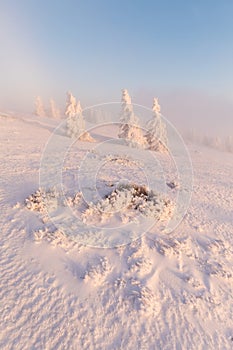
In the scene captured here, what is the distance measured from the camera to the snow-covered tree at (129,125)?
3191 centimetres

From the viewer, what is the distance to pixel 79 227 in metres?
7.70

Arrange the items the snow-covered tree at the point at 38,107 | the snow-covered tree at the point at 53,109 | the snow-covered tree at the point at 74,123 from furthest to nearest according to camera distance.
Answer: the snow-covered tree at the point at 53,109, the snow-covered tree at the point at 38,107, the snow-covered tree at the point at 74,123

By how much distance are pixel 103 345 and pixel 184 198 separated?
846 cm

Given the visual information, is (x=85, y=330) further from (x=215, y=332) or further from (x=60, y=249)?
(x=215, y=332)

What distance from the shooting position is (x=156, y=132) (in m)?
34.8

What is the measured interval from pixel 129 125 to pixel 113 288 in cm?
2889

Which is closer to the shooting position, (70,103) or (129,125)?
(129,125)

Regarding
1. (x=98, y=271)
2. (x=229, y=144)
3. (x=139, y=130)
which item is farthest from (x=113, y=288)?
(x=229, y=144)

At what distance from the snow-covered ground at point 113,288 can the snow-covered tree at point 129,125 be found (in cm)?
2446

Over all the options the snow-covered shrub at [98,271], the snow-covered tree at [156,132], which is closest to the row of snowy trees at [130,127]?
the snow-covered tree at [156,132]

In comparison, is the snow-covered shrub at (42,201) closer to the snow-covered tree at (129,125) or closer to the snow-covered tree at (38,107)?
the snow-covered tree at (129,125)

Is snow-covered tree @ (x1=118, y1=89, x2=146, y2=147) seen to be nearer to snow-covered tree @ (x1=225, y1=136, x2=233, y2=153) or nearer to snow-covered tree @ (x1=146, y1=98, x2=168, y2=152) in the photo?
snow-covered tree @ (x1=146, y1=98, x2=168, y2=152)

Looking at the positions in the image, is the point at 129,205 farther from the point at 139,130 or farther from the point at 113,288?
the point at 139,130

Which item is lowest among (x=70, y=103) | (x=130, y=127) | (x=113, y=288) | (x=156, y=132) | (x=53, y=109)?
(x=113, y=288)
